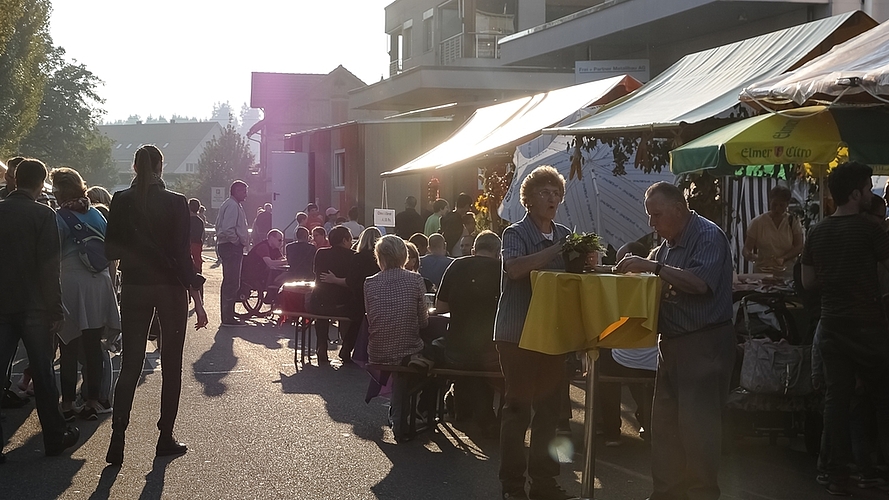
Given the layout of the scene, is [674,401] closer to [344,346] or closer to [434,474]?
[434,474]

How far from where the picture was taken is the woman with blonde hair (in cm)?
905

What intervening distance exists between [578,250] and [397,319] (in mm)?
3445

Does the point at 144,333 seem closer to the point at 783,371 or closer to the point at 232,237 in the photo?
the point at 783,371

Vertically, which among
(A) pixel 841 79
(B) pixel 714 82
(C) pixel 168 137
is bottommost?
(A) pixel 841 79

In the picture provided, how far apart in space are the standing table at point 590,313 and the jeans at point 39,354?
364 centimetres

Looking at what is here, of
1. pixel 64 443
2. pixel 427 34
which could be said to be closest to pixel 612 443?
pixel 64 443

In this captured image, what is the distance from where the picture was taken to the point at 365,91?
39.8 m

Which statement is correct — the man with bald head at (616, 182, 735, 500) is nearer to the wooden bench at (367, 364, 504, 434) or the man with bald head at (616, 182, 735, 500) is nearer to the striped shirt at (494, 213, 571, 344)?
the striped shirt at (494, 213, 571, 344)

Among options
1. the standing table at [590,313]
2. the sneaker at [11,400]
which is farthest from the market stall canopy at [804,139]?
the sneaker at [11,400]

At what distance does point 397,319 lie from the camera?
9297 millimetres

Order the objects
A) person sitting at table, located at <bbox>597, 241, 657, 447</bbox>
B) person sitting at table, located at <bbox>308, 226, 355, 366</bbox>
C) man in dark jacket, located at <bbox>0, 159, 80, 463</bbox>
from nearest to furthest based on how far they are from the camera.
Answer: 1. man in dark jacket, located at <bbox>0, 159, 80, 463</bbox>
2. person sitting at table, located at <bbox>597, 241, 657, 447</bbox>
3. person sitting at table, located at <bbox>308, 226, 355, 366</bbox>

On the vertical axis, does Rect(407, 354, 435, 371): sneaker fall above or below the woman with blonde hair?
below

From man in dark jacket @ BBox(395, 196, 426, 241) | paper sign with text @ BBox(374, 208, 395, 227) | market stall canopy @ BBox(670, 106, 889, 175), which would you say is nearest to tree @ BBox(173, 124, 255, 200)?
→ paper sign with text @ BBox(374, 208, 395, 227)

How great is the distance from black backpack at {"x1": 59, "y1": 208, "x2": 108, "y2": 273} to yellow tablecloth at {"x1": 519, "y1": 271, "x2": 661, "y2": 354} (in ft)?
14.6
